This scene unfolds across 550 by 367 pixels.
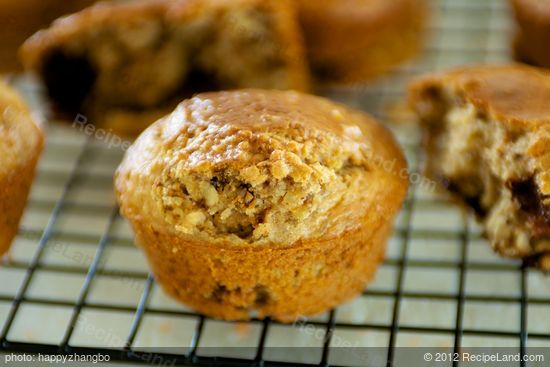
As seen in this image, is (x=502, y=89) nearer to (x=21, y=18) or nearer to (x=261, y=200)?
(x=261, y=200)

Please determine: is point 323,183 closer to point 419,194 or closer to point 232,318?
point 232,318

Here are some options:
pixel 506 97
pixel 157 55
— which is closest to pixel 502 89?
pixel 506 97

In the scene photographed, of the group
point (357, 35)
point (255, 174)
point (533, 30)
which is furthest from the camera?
point (357, 35)

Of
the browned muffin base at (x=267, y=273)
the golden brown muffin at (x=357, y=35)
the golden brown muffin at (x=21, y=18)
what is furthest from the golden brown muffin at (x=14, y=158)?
the golden brown muffin at (x=357, y=35)

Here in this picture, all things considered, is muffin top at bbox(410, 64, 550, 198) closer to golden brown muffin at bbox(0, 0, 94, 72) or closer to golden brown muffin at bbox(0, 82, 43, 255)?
golden brown muffin at bbox(0, 82, 43, 255)

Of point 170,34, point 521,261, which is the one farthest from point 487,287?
point 170,34

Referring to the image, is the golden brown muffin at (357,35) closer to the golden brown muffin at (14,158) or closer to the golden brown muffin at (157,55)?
the golden brown muffin at (157,55)
